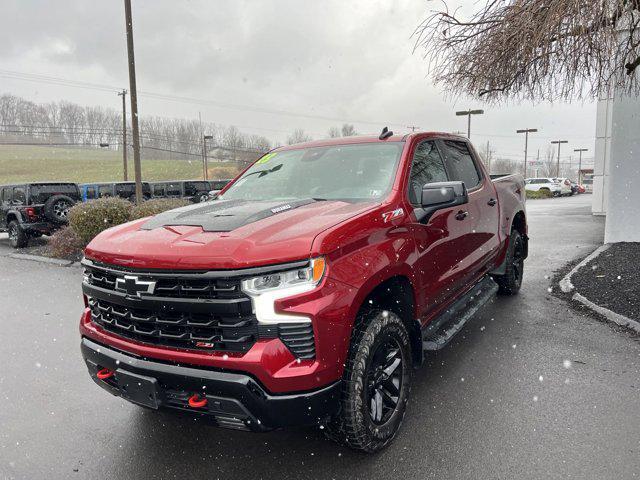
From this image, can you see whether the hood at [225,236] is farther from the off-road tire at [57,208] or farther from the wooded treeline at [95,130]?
the wooded treeline at [95,130]

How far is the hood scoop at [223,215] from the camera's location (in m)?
2.68

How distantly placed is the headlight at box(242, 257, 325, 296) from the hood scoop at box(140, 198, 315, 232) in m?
0.40

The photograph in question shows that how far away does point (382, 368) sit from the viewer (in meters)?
2.80

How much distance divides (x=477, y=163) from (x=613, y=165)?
5678 mm

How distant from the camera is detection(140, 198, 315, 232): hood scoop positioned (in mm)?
2679

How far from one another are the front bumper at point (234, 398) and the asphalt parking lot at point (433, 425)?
0.72ft

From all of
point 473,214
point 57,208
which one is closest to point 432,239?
point 473,214

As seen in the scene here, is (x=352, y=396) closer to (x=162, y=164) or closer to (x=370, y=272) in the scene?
(x=370, y=272)

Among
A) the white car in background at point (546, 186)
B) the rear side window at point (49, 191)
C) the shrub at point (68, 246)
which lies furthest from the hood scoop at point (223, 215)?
the white car in background at point (546, 186)

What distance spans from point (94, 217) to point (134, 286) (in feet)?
29.6

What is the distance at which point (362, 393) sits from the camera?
8.30 ft

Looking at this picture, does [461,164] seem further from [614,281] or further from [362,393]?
[614,281]

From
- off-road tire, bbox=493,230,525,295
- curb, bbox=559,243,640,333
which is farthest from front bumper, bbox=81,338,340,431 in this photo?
off-road tire, bbox=493,230,525,295

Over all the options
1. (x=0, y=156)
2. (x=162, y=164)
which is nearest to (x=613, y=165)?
(x=162, y=164)
